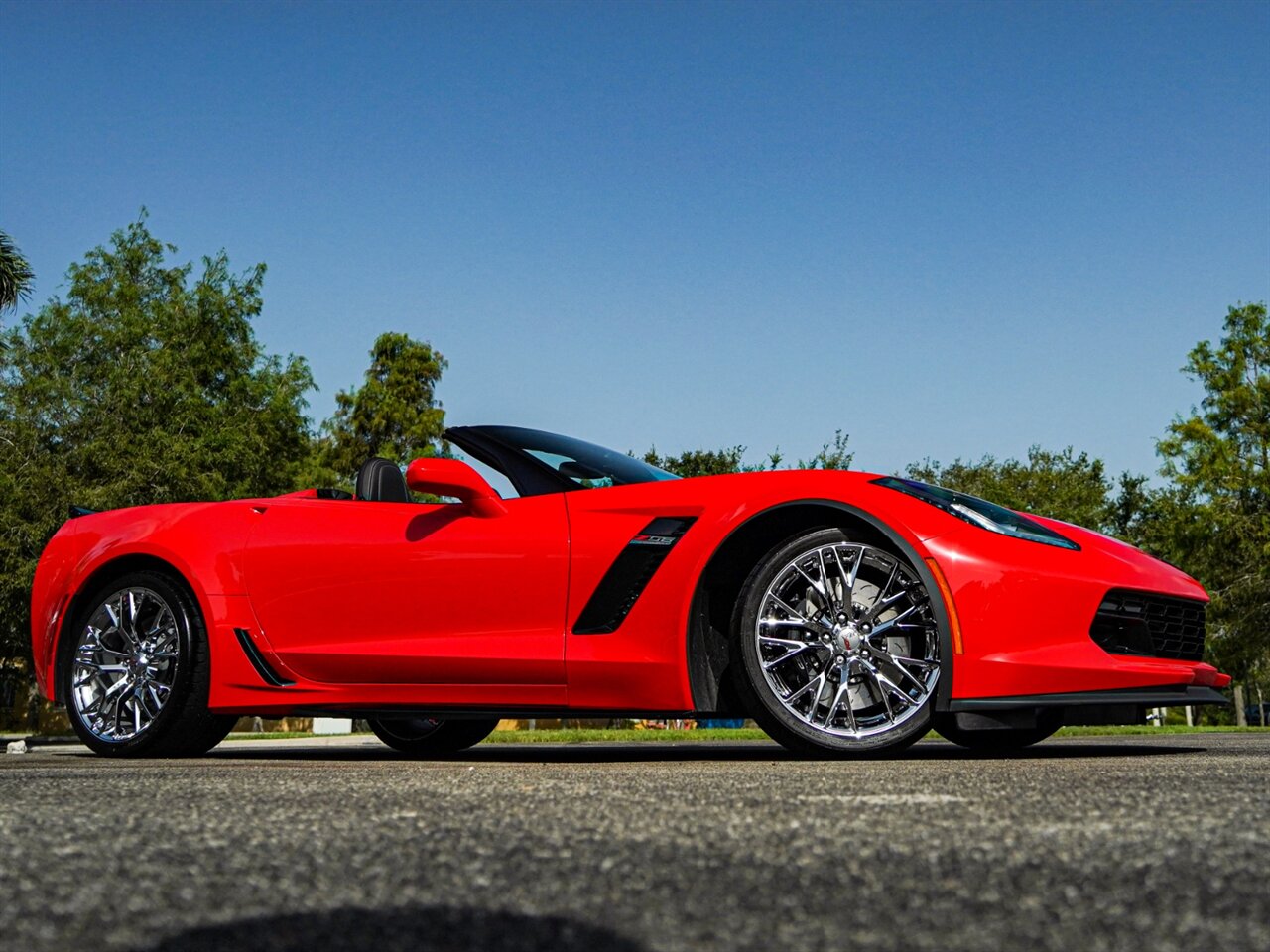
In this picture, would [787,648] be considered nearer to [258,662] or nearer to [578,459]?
[578,459]

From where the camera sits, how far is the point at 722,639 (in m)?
4.98

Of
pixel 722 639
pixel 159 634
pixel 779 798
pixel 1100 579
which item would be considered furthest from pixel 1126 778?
pixel 159 634

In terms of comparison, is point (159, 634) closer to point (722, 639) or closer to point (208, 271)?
point (722, 639)

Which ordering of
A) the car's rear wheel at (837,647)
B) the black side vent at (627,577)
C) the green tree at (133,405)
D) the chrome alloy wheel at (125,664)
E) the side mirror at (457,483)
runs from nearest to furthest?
the car's rear wheel at (837,647) < the black side vent at (627,577) < the side mirror at (457,483) < the chrome alloy wheel at (125,664) < the green tree at (133,405)

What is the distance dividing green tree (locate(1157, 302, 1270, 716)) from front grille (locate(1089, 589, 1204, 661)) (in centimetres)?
2401

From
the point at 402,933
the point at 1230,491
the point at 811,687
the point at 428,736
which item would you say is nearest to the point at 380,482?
the point at 428,736

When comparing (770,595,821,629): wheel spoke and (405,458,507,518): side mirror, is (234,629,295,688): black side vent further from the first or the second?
(770,595,821,629): wheel spoke

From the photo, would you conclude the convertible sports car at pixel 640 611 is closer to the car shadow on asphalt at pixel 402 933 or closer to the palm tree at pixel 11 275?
the car shadow on asphalt at pixel 402 933

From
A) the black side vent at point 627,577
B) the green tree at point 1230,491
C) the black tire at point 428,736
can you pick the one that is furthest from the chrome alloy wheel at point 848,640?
the green tree at point 1230,491

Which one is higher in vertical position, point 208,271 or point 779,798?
point 208,271

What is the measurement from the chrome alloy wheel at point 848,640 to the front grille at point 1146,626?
61 centimetres

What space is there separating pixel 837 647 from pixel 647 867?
2900 mm

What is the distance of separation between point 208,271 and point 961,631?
79.4 feet

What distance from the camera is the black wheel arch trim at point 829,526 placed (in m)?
4.50
